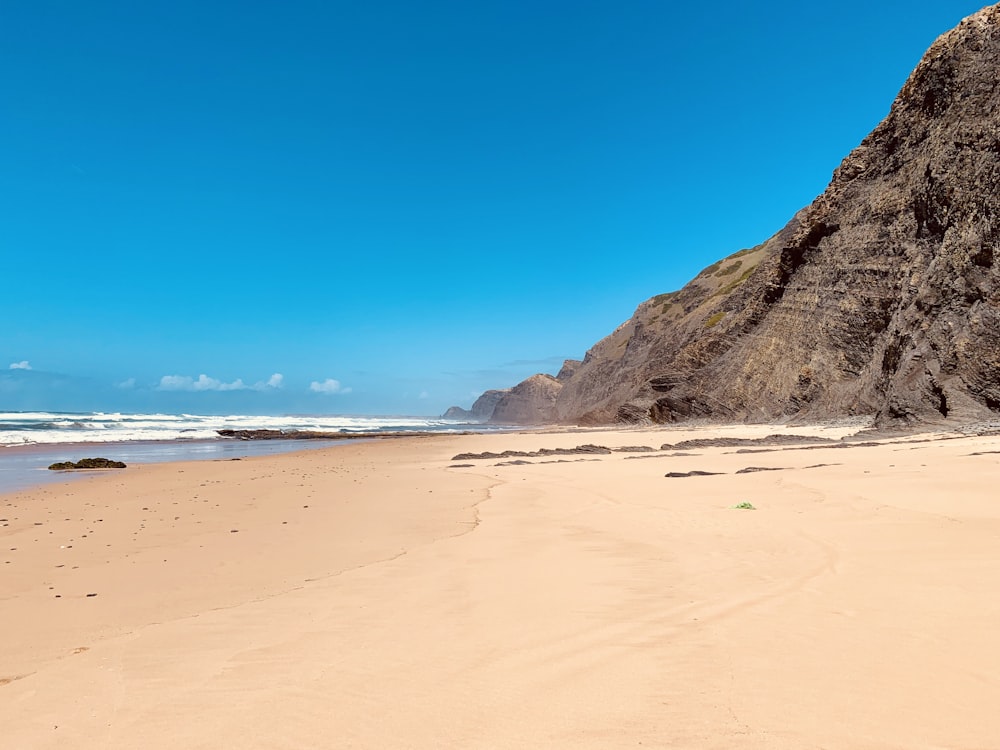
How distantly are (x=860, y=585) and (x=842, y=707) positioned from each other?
2.02 meters

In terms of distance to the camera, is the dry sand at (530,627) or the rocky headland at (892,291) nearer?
the dry sand at (530,627)

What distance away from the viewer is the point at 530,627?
381cm

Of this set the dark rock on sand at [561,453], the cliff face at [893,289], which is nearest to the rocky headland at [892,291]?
the cliff face at [893,289]

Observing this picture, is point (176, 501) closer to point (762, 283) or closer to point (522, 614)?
point (522, 614)

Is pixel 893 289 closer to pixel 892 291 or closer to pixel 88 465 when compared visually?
pixel 892 291

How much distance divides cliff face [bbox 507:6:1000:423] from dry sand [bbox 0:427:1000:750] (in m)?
14.4

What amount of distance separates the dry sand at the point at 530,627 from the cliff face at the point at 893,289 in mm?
14449

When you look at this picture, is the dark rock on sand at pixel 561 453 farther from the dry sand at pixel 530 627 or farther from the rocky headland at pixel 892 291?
the dry sand at pixel 530 627

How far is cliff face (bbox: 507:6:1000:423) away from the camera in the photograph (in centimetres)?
2027

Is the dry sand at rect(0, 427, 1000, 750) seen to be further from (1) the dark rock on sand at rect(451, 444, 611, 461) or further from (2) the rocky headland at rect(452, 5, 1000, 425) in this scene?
(2) the rocky headland at rect(452, 5, 1000, 425)

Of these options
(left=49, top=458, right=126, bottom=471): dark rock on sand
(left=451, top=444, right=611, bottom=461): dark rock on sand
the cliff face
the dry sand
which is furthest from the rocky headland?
(left=49, top=458, right=126, bottom=471): dark rock on sand

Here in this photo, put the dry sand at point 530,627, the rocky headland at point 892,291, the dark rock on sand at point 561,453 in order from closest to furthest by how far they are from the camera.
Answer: the dry sand at point 530,627 → the rocky headland at point 892,291 → the dark rock on sand at point 561,453

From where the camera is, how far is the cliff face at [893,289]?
20266 mm

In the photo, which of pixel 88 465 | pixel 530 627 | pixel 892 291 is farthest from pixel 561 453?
pixel 892 291
